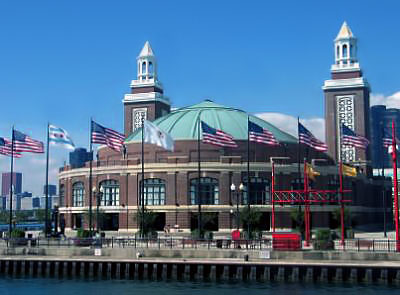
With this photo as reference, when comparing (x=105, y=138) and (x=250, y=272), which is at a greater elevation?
(x=105, y=138)

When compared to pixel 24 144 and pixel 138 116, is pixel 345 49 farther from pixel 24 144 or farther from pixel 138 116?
pixel 24 144

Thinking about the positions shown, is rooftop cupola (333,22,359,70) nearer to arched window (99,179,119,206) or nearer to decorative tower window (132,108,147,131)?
decorative tower window (132,108,147,131)

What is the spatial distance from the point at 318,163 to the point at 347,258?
169ft

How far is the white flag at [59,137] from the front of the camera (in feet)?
203

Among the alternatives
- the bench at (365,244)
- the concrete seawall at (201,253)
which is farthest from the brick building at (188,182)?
the bench at (365,244)

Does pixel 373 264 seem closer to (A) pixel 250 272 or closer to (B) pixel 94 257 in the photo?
(A) pixel 250 272

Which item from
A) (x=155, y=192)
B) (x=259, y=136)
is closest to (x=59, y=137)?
(x=259, y=136)

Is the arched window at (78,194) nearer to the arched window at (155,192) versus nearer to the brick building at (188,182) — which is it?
the brick building at (188,182)

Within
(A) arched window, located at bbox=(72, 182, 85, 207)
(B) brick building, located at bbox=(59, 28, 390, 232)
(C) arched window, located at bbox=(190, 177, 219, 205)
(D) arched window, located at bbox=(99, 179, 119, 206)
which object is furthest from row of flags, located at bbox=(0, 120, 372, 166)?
(A) arched window, located at bbox=(72, 182, 85, 207)

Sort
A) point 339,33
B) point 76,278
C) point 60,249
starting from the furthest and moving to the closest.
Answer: point 339,33
point 60,249
point 76,278

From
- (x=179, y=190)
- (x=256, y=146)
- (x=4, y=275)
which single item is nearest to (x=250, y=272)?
(x=4, y=275)

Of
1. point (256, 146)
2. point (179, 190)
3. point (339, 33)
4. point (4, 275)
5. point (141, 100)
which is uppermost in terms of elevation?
point (339, 33)

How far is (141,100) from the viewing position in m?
136

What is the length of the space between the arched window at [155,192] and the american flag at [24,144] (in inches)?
1133
